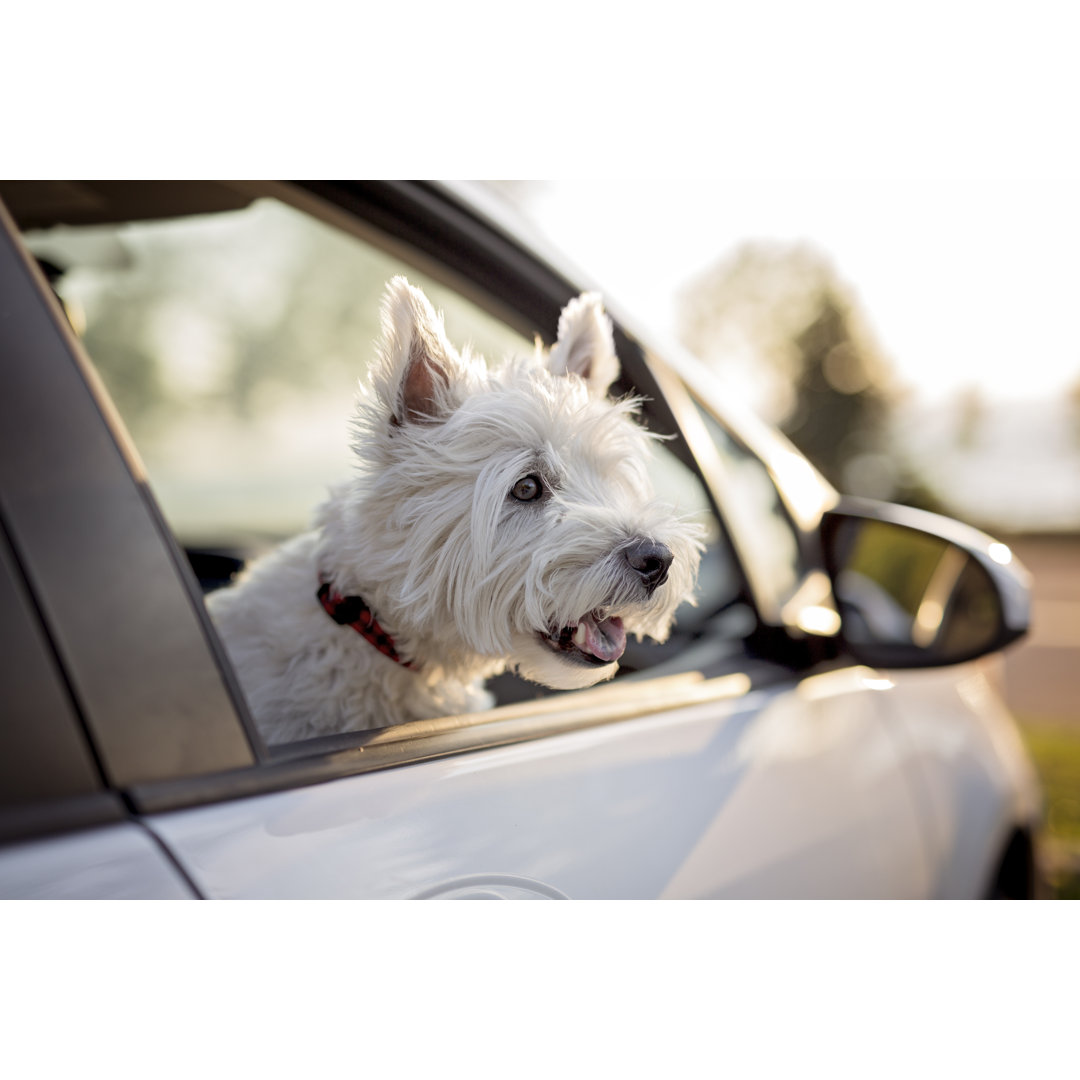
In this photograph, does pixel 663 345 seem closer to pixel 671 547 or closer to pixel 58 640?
pixel 671 547

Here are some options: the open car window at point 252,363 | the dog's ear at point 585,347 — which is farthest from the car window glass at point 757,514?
the dog's ear at point 585,347

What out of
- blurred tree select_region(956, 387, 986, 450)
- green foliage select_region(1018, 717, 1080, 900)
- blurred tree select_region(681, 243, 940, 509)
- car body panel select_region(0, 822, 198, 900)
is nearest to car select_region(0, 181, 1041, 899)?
car body panel select_region(0, 822, 198, 900)

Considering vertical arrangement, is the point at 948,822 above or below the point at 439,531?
below

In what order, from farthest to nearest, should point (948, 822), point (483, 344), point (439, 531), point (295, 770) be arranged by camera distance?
point (948, 822) < point (483, 344) < point (439, 531) < point (295, 770)

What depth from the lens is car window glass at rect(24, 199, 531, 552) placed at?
2.06m

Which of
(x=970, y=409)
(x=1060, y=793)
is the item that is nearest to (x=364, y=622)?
(x=970, y=409)

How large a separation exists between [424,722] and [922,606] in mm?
2852

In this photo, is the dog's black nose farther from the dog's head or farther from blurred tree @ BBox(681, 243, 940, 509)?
blurred tree @ BBox(681, 243, 940, 509)

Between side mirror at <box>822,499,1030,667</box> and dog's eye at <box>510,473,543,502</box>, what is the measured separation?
141cm

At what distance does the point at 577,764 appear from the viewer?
1856 millimetres

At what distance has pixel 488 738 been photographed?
178cm

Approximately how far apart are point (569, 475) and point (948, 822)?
2.05m

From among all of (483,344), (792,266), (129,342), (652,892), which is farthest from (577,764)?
(129,342)

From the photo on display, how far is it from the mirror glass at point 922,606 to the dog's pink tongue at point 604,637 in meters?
1.21
